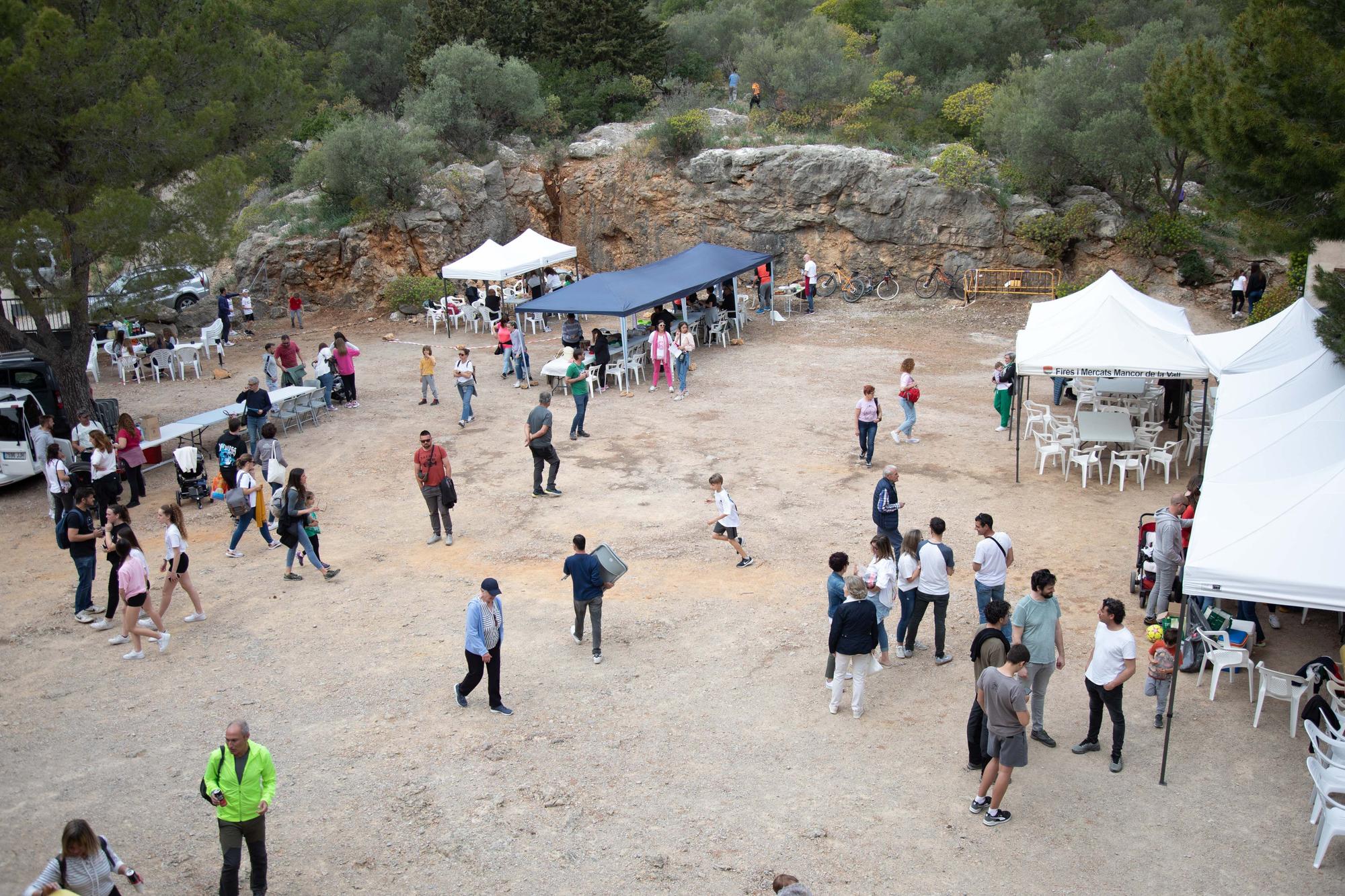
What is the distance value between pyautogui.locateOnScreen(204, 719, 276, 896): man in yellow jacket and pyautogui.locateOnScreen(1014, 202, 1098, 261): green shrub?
23.4 metres

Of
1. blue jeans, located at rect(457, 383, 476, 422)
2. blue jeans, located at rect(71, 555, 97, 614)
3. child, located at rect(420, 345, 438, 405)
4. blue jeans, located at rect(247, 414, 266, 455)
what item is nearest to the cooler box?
blue jeans, located at rect(71, 555, 97, 614)

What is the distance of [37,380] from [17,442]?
1927mm

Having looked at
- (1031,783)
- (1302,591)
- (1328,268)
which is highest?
(1328,268)

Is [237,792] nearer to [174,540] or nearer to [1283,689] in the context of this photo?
[174,540]

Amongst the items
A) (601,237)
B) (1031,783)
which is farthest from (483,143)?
(1031,783)

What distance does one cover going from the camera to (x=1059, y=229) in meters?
24.8

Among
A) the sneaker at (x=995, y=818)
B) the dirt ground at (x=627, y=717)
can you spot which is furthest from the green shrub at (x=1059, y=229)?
the sneaker at (x=995, y=818)

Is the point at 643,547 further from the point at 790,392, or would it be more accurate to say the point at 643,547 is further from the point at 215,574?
the point at 790,392

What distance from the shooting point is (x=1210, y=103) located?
1187 centimetres

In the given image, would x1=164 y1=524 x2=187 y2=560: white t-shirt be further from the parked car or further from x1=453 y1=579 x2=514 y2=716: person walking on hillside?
the parked car

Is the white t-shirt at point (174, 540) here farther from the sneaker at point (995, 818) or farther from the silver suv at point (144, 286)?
the sneaker at point (995, 818)

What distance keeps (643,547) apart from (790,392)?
7215mm

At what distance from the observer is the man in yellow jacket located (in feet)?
19.4

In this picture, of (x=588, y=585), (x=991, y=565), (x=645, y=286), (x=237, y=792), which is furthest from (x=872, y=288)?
(x=237, y=792)
